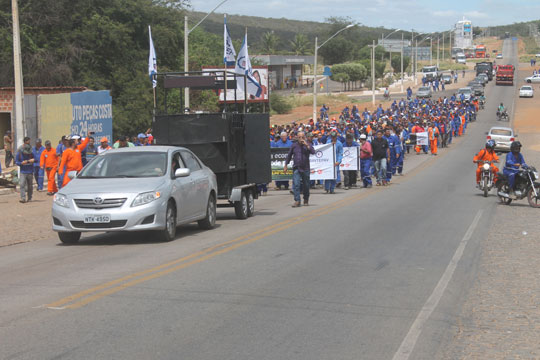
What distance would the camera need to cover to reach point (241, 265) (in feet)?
35.1

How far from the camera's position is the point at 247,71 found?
108ft

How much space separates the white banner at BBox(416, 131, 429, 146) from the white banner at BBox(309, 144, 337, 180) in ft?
63.2

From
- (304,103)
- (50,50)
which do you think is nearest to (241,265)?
(50,50)

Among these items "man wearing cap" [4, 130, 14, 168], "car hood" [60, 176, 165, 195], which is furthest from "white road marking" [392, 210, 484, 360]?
"man wearing cap" [4, 130, 14, 168]

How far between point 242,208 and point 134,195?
4941 mm

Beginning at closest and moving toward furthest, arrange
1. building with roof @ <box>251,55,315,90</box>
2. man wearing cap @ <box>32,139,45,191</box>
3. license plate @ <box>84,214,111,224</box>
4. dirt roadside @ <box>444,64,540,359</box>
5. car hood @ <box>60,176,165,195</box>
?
dirt roadside @ <box>444,64,540,359</box> < license plate @ <box>84,214,111,224</box> < car hood @ <box>60,176,165,195</box> < man wearing cap @ <box>32,139,45,191</box> < building with roof @ <box>251,55,315,90</box>

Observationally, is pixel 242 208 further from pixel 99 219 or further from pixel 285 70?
pixel 285 70

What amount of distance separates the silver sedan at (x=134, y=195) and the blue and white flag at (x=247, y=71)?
1747 centimetres

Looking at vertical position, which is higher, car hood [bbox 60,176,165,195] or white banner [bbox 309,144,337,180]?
car hood [bbox 60,176,165,195]

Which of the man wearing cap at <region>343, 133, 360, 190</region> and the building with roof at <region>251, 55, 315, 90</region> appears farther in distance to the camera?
the building with roof at <region>251, 55, 315, 90</region>

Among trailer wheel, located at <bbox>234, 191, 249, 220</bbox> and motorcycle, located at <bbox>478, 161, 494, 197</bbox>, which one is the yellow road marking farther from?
motorcycle, located at <bbox>478, 161, 494, 197</bbox>

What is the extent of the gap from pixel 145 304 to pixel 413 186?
1918cm

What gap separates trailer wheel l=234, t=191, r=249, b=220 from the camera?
17272 millimetres

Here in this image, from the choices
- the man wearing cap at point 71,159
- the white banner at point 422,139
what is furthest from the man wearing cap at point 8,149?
the white banner at point 422,139
